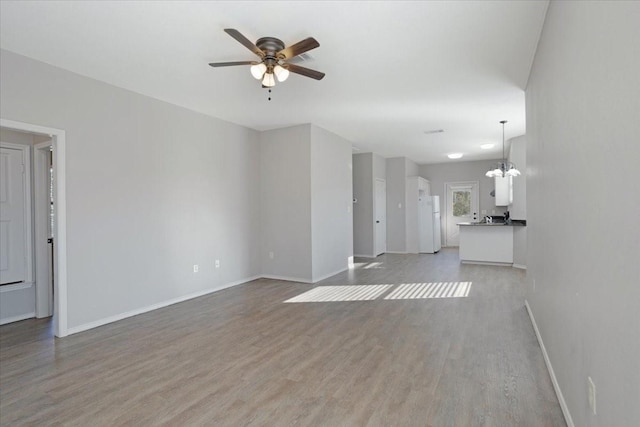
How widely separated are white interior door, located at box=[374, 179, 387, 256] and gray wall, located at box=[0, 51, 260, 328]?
4.05 m

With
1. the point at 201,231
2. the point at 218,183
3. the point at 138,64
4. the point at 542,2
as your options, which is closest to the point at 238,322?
the point at 201,231

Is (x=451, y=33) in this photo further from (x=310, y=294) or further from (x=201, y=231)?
(x=201, y=231)

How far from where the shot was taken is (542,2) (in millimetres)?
2422

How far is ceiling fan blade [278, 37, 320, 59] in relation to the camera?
8.53ft

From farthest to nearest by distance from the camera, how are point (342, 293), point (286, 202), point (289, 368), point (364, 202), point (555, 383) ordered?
point (364, 202), point (286, 202), point (342, 293), point (289, 368), point (555, 383)

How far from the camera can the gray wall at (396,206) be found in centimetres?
939

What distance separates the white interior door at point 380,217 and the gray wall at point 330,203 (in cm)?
167

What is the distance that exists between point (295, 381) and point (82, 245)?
9.14 feet

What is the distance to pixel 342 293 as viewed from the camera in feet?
16.6

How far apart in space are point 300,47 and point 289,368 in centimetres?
258

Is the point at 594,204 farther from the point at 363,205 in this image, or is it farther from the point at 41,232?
the point at 363,205

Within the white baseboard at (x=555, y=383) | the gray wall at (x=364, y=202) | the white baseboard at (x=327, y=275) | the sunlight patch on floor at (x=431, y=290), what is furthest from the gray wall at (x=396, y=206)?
the white baseboard at (x=555, y=383)

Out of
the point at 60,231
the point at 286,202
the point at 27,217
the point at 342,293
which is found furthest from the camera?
the point at 286,202

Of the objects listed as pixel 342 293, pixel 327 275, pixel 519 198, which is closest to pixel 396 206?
pixel 519 198
